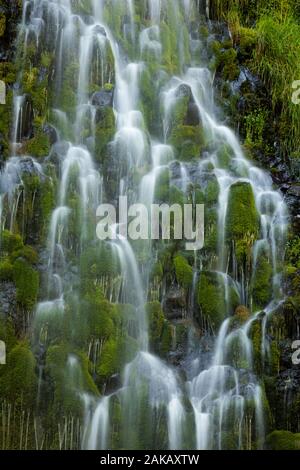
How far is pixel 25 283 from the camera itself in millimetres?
8984

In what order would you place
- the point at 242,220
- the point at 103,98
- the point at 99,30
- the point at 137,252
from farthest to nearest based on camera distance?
1. the point at 99,30
2. the point at 103,98
3. the point at 242,220
4. the point at 137,252

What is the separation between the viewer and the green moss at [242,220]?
388 inches

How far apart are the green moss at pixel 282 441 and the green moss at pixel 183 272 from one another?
100 inches

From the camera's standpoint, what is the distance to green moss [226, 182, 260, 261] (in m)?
9.87

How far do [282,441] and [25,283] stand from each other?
4.24m

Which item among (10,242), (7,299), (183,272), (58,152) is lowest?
(7,299)

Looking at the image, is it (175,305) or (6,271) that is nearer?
(6,271)

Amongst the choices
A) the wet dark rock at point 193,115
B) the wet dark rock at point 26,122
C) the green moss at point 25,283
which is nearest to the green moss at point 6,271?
the green moss at point 25,283

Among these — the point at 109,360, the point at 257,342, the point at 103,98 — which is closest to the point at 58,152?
the point at 103,98

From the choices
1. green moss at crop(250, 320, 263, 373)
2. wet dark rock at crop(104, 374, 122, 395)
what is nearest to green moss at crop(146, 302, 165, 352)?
wet dark rock at crop(104, 374, 122, 395)

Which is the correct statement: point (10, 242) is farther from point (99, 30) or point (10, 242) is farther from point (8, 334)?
point (99, 30)

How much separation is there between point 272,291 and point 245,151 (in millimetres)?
3565

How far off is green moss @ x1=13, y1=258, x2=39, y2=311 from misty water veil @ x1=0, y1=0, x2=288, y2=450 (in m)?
0.14

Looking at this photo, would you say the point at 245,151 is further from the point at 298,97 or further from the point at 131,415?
the point at 131,415
